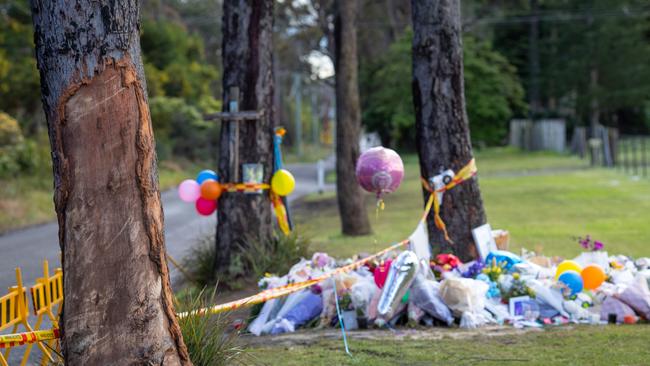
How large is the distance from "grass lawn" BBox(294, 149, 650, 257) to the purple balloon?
1.80 feet

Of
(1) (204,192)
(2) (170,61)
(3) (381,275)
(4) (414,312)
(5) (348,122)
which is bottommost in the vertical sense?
→ (4) (414,312)

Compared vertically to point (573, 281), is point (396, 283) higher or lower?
higher

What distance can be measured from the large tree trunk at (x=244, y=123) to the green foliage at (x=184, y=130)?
2905 centimetres

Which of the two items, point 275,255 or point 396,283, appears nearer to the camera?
point 396,283

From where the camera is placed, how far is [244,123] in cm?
1170

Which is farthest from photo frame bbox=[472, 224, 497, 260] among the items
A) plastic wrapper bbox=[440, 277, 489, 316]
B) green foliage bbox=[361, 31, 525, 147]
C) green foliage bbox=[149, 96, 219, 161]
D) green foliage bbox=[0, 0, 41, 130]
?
green foliage bbox=[361, 31, 525, 147]

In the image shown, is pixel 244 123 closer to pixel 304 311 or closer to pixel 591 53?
pixel 304 311

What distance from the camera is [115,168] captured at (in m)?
5.09

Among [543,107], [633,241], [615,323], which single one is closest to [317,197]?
[633,241]

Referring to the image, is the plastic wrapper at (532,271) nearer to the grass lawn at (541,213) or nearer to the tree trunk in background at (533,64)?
the grass lawn at (541,213)

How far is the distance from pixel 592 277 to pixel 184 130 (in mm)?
35585

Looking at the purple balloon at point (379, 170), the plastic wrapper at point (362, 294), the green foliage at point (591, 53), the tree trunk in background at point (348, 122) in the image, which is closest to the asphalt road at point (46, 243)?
the tree trunk in background at point (348, 122)

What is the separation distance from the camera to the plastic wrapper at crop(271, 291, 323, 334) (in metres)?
8.92

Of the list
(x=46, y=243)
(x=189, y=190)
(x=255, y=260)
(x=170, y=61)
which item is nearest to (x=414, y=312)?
(x=255, y=260)
